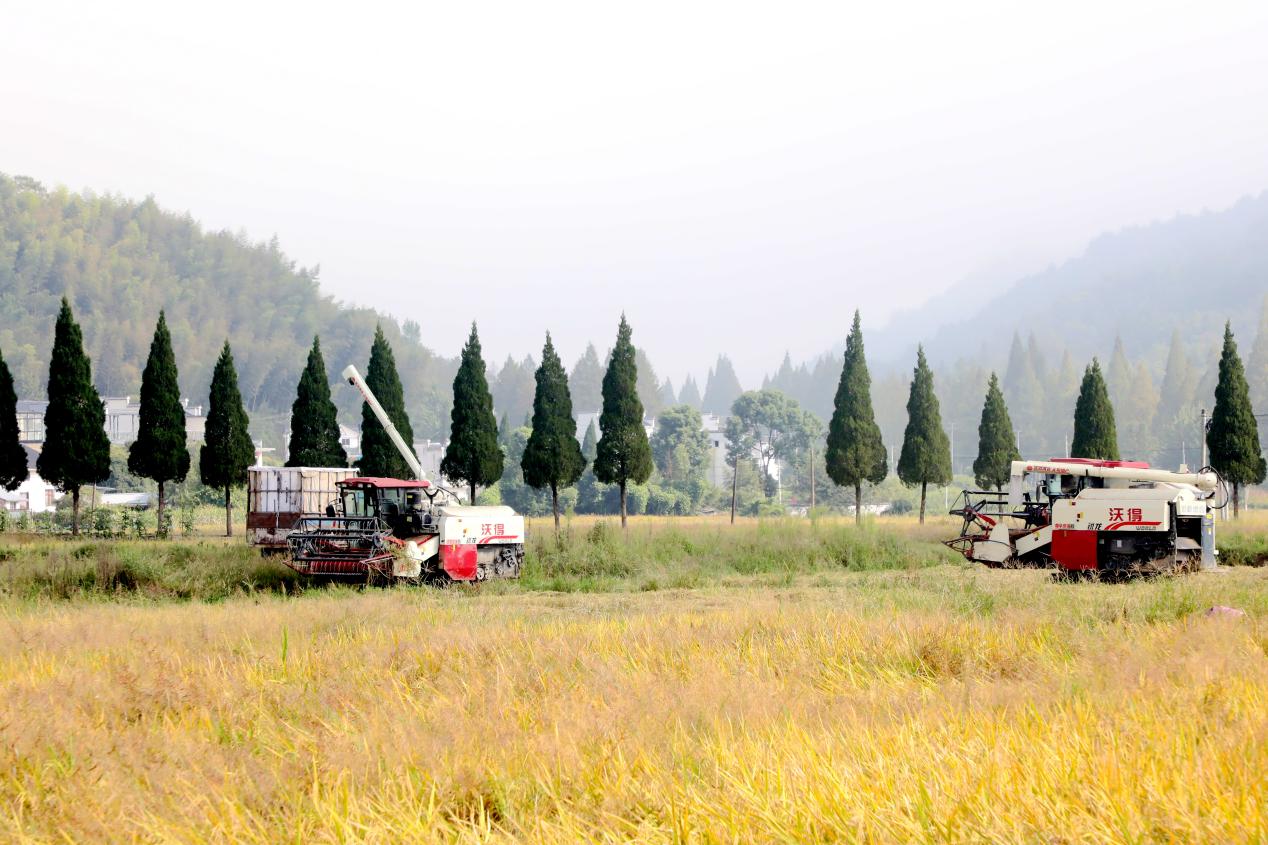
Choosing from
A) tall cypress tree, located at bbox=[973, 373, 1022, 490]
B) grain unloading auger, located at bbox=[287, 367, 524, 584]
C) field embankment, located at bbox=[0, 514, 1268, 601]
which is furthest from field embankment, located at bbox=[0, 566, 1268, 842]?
tall cypress tree, located at bbox=[973, 373, 1022, 490]

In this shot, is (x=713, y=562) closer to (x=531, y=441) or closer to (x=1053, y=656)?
(x=531, y=441)

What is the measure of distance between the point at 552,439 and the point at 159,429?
1363 cm

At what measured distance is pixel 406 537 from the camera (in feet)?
75.0

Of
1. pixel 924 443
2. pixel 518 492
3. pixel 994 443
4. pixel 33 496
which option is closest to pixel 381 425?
pixel 924 443

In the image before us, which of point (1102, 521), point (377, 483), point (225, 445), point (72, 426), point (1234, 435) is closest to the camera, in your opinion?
point (377, 483)

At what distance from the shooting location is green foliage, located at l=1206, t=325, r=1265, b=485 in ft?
144

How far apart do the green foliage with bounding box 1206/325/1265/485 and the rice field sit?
3300 cm

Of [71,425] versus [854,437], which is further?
[854,437]

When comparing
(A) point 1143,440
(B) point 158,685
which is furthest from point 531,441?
(A) point 1143,440

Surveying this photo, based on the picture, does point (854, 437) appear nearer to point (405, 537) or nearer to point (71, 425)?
point (405, 537)

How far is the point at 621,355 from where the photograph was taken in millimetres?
42688

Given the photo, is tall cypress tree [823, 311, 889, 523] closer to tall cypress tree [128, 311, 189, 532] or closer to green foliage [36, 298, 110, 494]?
tall cypress tree [128, 311, 189, 532]

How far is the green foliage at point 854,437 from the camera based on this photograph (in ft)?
154

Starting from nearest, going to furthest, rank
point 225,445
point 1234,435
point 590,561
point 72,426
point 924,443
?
Answer: point 590,561
point 72,426
point 225,445
point 1234,435
point 924,443
